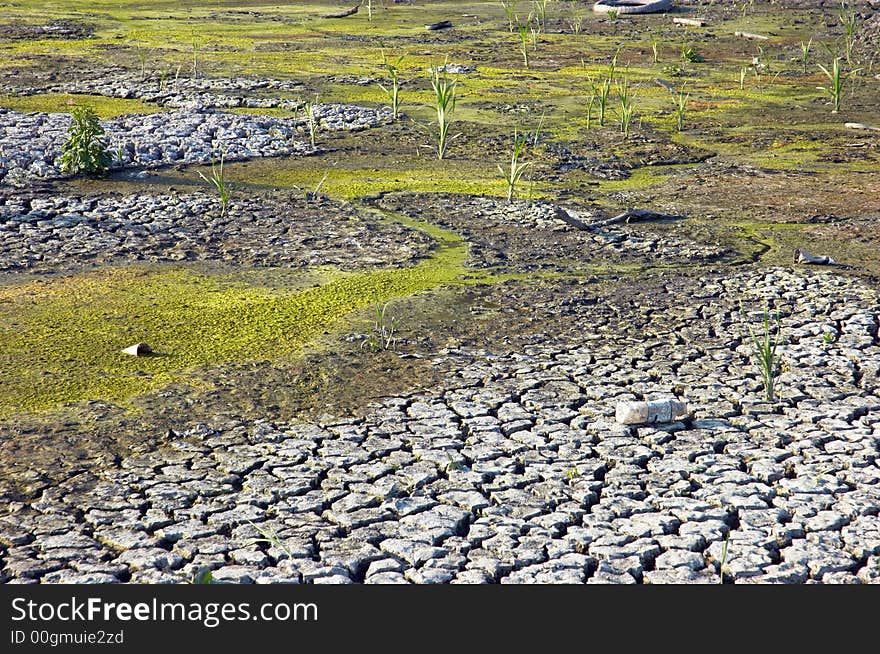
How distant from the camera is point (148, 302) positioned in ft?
18.2

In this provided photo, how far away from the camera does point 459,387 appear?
4547 millimetres

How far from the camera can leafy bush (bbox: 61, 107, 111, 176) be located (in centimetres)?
768

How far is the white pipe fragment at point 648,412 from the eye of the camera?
420cm

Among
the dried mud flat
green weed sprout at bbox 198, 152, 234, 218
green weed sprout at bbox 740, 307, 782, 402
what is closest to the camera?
the dried mud flat

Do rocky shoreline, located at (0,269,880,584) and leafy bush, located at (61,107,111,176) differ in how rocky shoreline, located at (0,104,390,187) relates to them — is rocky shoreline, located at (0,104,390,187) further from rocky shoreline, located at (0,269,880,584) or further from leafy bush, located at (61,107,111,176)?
rocky shoreline, located at (0,269,880,584)

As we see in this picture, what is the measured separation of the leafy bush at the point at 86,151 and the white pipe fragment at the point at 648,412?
477cm

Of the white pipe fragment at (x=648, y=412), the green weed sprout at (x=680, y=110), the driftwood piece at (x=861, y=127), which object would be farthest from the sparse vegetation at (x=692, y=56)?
the white pipe fragment at (x=648, y=412)

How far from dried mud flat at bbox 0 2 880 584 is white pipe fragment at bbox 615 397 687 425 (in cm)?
5

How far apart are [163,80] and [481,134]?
3.69 m

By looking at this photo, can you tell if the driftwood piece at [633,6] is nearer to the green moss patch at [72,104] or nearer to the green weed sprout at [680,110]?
the green weed sprout at [680,110]

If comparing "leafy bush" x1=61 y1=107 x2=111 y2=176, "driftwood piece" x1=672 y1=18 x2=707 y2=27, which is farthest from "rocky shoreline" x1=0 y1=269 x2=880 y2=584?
"driftwood piece" x1=672 y1=18 x2=707 y2=27

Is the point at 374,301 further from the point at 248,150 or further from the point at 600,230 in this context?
the point at 248,150

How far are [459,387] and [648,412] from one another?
2.53ft

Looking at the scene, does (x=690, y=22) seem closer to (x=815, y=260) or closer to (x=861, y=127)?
(x=861, y=127)
